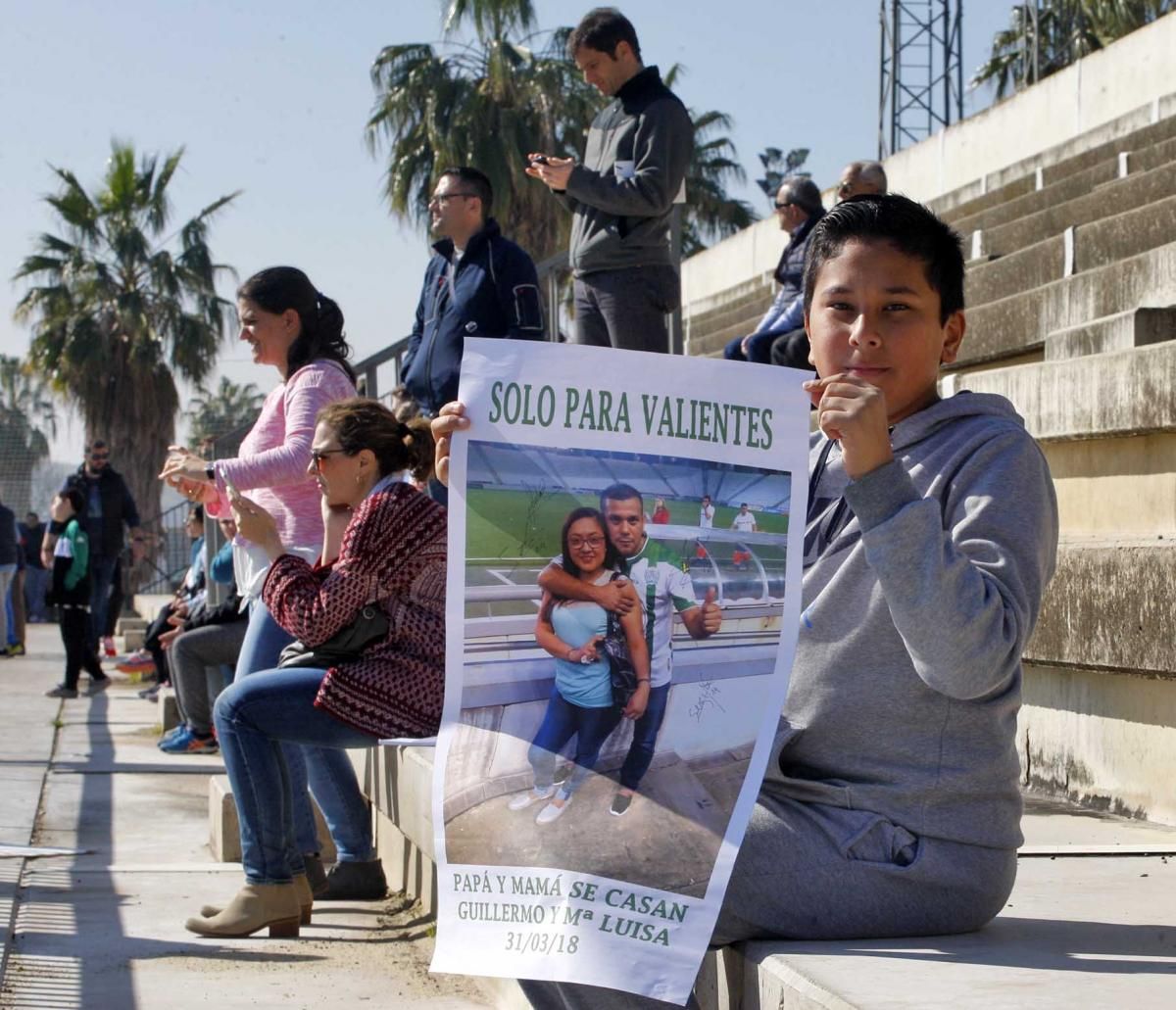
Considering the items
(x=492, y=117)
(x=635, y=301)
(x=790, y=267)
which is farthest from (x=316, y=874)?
(x=492, y=117)

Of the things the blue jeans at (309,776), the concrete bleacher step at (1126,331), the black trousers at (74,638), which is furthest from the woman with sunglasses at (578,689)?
the black trousers at (74,638)

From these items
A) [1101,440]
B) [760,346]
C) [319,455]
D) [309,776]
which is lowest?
[309,776]

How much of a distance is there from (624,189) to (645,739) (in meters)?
3.99

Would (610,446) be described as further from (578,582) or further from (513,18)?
(513,18)

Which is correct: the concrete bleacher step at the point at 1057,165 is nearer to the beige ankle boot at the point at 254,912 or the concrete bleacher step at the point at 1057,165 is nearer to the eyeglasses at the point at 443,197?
the eyeglasses at the point at 443,197

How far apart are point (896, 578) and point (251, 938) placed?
3.08 metres

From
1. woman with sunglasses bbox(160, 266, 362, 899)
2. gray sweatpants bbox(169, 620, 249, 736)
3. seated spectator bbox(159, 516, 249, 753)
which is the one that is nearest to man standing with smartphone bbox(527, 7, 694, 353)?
woman with sunglasses bbox(160, 266, 362, 899)

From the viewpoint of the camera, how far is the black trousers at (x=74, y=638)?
480 inches

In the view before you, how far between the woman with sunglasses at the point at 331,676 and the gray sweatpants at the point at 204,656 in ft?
9.56

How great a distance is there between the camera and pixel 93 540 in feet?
44.0

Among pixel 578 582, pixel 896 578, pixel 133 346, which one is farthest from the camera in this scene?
pixel 133 346

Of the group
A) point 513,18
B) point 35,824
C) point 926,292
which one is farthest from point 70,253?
point 926,292

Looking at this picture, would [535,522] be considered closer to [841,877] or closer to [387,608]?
[841,877]

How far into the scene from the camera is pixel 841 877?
2.27m
